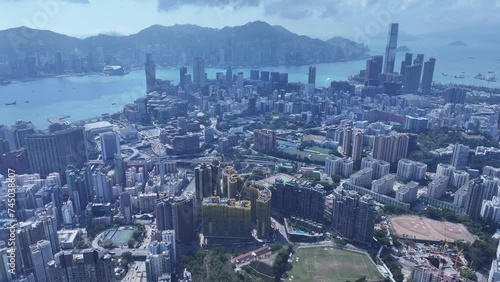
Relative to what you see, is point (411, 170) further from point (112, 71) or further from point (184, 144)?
point (112, 71)

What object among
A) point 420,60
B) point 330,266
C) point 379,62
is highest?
point 420,60

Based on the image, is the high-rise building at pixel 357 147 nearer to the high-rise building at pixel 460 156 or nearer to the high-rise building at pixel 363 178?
the high-rise building at pixel 363 178

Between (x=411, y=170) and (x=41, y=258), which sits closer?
(x=41, y=258)

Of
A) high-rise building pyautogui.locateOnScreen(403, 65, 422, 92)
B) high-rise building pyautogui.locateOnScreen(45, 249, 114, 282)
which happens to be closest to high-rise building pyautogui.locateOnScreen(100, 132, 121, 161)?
high-rise building pyautogui.locateOnScreen(45, 249, 114, 282)

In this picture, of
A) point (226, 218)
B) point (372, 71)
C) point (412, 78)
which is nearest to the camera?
point (226, 218)

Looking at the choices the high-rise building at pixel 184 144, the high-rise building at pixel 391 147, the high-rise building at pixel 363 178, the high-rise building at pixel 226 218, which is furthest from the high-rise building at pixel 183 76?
the high-rise building at pixel 226 218

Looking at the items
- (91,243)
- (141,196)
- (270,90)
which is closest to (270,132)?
(141,196)

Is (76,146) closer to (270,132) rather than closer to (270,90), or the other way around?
(270,132)

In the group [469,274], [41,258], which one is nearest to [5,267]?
[41,258]
